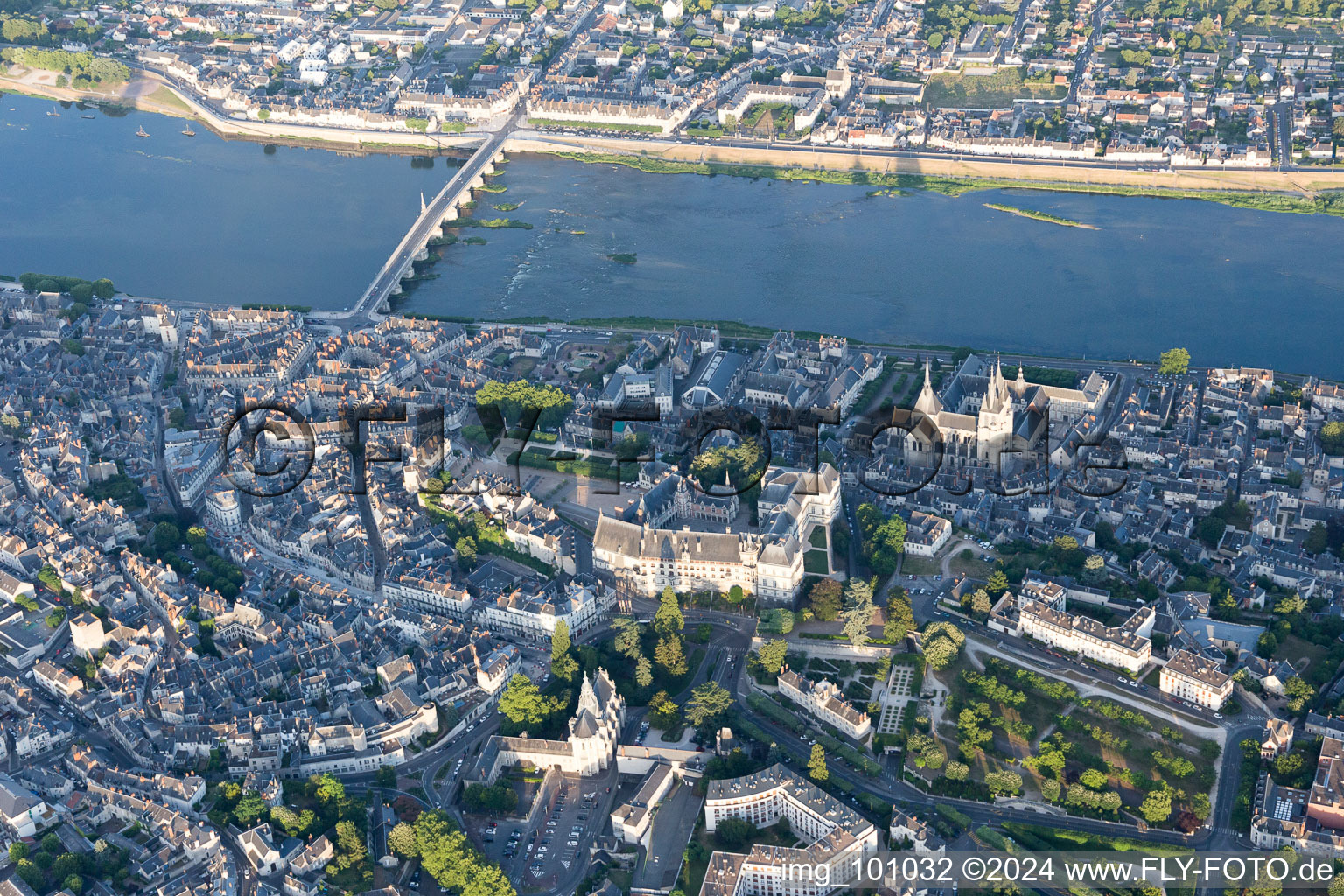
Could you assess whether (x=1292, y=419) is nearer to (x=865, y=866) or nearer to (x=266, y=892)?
(x=865, y=866)

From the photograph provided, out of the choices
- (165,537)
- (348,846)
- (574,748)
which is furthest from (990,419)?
(165,537)

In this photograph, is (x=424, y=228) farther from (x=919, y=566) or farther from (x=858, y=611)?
(x=858, y=611)

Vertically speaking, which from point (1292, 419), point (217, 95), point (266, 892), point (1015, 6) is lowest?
point (266, 892)

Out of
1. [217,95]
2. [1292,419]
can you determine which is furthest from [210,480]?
[217,95]

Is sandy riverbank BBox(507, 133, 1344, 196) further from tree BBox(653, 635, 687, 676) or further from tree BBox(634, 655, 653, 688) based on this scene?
tree BBox(634, 655, 653, 688)

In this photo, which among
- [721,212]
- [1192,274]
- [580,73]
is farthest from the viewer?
[580,73]

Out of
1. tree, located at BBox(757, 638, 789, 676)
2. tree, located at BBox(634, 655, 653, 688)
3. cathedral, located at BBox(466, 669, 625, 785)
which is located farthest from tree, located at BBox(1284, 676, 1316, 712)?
cathedral, located at BBox(466, 669, 625, 785)

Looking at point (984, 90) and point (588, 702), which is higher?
point (984, 90)
